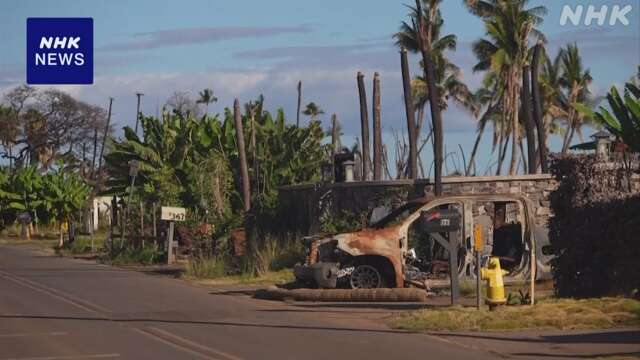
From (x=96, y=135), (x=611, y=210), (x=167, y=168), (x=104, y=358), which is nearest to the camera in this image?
(x=104, y=358)

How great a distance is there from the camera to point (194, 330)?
16141mm

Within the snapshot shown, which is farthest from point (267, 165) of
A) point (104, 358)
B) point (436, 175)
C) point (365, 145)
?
point (104, 358)

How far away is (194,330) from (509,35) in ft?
129

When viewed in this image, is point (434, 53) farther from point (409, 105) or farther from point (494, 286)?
point (494, 286)

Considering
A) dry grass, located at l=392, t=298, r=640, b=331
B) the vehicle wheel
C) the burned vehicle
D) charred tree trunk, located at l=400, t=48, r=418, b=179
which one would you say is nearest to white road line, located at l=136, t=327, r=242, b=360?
dry grass, located at l=392, t=298, r=640, b=331

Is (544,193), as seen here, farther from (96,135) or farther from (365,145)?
(96,135)

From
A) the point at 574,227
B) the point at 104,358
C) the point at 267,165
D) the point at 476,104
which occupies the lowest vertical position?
the point at 104,358

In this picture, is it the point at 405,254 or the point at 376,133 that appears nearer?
the point at 405,254

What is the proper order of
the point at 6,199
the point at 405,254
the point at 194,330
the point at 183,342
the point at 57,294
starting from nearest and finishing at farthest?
the point at 183,342
the point at 194,330
the point at 405,254
the point at 57,294
the point at 6,199

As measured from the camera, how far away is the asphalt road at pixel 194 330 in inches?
536

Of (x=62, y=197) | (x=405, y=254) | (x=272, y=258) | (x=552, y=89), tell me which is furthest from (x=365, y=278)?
(x=62, y=197)

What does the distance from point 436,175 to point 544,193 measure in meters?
2.60

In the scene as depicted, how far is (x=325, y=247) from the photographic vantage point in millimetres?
21625

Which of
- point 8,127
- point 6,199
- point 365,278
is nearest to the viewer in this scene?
point 365,278
